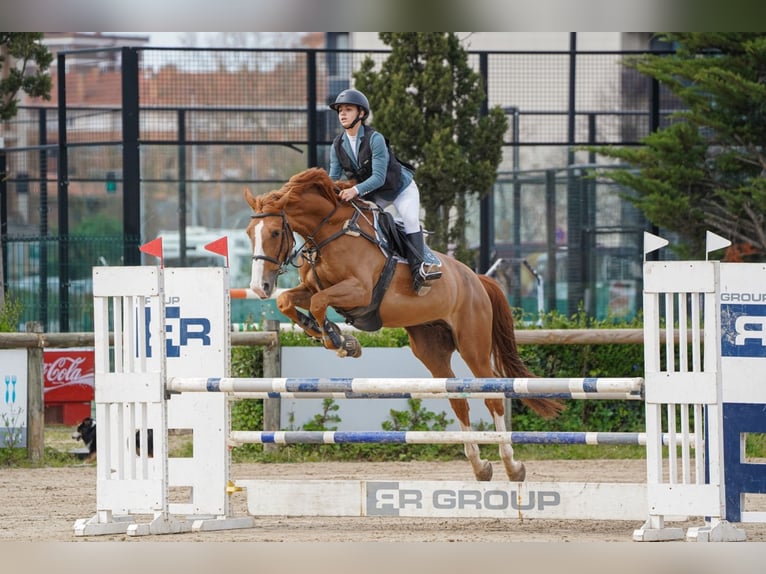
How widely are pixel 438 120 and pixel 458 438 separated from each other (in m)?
5.83

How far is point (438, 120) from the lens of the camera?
11.3 meters

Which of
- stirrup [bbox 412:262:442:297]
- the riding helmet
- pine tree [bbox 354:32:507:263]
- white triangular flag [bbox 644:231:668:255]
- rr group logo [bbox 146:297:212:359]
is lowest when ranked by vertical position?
rr group logo [bbox 146:297:212:359]

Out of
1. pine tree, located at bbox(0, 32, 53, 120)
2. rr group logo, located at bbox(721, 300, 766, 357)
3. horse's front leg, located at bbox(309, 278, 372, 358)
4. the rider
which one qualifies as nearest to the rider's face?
the rider

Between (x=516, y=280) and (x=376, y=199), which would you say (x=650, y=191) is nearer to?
(x=516, y=280)

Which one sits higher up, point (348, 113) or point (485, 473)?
point (348, 113)

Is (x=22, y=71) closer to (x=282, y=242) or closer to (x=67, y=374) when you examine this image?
(x=67, y=374)

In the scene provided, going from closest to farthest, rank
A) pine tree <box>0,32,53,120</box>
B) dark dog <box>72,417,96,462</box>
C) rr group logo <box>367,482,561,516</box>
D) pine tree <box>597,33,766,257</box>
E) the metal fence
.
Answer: rr group logo <box>367,482,561,516</box> → dark dog <box>72,417,96,462</box> → pine tree <box>0,32,53,120</box> → the metal fence → pine tree <box>597,33,766,257</box>

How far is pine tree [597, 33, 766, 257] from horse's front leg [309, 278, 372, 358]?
6.25 metres

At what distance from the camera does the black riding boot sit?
668 cm

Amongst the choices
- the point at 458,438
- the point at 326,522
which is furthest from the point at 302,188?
the point at 326,522

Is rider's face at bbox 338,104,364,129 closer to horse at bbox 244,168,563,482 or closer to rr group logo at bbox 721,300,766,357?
horse at bbox 244,168,563,482

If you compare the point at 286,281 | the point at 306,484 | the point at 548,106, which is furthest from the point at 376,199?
the point at 548,106

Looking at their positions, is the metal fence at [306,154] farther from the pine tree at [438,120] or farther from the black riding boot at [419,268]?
the black riding boot at [419,268]

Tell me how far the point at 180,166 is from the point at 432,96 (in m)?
2.79
